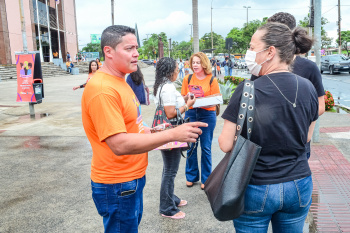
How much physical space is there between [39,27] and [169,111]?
37.3m

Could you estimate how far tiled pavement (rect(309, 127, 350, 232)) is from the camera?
324 centimetres

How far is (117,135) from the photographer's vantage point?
64.3 inches

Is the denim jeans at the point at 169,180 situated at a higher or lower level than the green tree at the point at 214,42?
lower

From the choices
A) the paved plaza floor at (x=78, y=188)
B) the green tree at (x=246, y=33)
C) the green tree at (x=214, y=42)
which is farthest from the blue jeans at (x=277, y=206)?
the green tree at (x=214, y=42)

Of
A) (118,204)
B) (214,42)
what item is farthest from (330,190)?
(214,42)

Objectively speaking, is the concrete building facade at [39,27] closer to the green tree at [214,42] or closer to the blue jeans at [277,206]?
the blue jeans at [277,206]

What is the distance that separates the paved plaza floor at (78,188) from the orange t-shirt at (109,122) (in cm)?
153

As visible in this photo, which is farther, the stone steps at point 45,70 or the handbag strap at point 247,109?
the stone steps at point 45,70

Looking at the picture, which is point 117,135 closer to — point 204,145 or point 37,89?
point 204,145

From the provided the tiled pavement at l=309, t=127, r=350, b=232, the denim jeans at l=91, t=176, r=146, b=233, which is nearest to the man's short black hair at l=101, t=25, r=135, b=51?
the denim jeans at l=91, t=176, r=146, b=233

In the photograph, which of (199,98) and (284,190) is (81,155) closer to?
(199,98)

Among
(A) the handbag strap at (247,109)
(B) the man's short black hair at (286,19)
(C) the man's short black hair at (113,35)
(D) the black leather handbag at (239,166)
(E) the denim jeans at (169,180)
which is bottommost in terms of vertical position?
(E) the denim jeans at (169,180)

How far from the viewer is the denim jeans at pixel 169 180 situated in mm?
3280

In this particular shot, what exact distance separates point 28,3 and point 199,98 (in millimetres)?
35183
